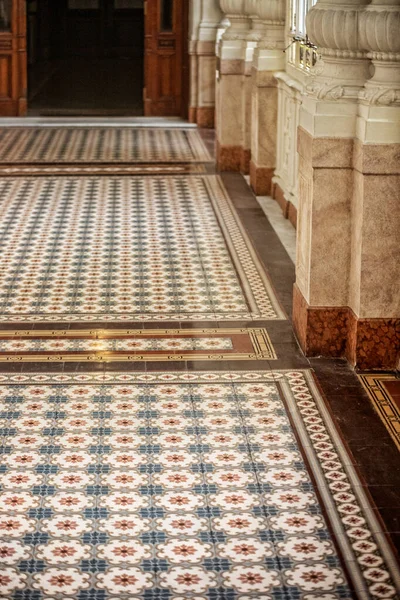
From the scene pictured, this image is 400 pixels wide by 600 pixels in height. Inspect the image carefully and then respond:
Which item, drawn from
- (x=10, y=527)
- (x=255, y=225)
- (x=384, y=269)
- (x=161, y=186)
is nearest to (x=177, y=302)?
(x=384, y=269)

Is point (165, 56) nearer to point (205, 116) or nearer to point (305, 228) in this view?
point (205, 116)

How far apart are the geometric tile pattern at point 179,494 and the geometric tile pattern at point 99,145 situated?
7.36 meters

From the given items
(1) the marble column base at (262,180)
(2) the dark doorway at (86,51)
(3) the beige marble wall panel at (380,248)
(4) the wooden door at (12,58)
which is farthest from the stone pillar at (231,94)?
(2) the dark doorway at (86,51)

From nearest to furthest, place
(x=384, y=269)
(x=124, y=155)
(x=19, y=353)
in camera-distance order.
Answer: (x=384, y=269) < (x=19, y=353) < (x=124, y=155)

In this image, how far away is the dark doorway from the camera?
2103 centimetres

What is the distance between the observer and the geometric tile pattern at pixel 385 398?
5.53m

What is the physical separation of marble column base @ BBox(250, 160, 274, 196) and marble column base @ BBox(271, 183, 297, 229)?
0.16 meters

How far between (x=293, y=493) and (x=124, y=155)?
9190 millimetres

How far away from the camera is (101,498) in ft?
15.5

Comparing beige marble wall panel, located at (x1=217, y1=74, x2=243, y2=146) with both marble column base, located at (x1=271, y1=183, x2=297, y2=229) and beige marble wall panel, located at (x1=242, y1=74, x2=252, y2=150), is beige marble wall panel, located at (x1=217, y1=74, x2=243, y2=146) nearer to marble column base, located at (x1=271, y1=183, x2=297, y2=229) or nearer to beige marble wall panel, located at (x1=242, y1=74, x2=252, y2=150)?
beige marble wall panel, located at (x1=242, y1=74, x2=252, y2=150)

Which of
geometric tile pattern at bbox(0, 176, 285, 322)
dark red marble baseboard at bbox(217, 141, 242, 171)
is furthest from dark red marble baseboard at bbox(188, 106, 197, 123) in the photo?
geometric tile pattern at bbox(0, 176, 285, 322)

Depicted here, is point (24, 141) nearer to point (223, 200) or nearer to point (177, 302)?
point (223, 200)

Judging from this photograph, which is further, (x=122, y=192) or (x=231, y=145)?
(x=231, y=145)

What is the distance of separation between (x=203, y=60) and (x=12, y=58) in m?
3.01
